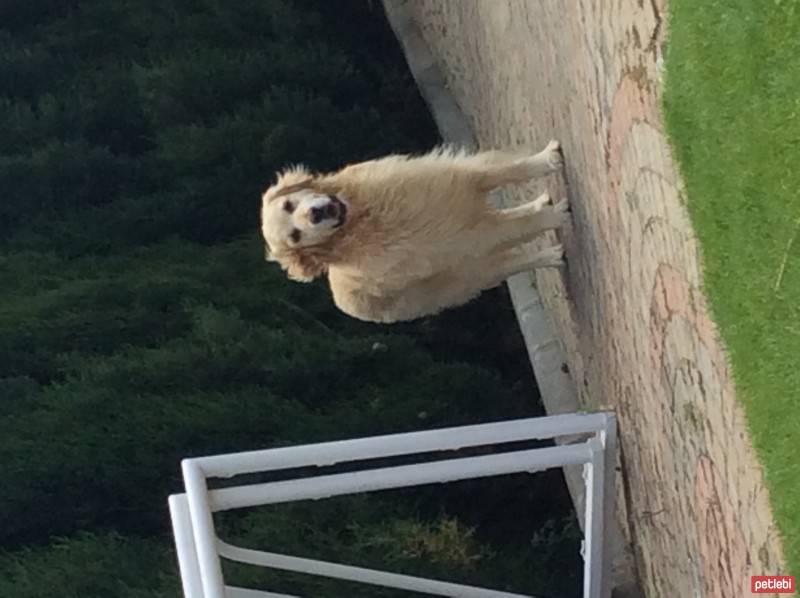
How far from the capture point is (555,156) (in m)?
2.30

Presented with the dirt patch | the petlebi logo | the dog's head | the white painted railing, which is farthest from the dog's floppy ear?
the petlebi logo

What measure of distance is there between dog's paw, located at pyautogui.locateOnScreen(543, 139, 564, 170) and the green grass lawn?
2.66 ft

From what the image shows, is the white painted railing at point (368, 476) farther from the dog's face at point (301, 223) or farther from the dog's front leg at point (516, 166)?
the dog's front leg at point (516, 166)

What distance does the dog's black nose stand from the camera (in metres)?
1.95

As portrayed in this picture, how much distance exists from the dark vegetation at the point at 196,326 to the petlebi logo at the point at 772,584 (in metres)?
1.10

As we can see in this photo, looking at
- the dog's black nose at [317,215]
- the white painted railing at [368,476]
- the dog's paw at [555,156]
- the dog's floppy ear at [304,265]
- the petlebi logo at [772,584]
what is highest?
the dog's paw at [555,156]

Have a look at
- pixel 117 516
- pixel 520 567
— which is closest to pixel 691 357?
pixel 520 567

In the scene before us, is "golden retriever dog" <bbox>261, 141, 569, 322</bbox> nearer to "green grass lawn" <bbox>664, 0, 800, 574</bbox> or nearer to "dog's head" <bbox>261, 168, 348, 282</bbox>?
"dog's head" <bbox>261, 168, 348, 282</bbox>

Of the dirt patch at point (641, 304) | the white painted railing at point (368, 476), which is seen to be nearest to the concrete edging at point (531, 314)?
the dirt patch at point (641, 304)

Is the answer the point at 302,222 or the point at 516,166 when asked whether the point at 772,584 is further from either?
the point at 516,166

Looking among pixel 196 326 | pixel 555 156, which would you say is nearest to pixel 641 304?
pixel 555 156

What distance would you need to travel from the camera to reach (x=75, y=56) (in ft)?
11.9

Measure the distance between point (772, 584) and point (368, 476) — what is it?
0.71 metres

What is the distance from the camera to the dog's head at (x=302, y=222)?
6.44 ft
